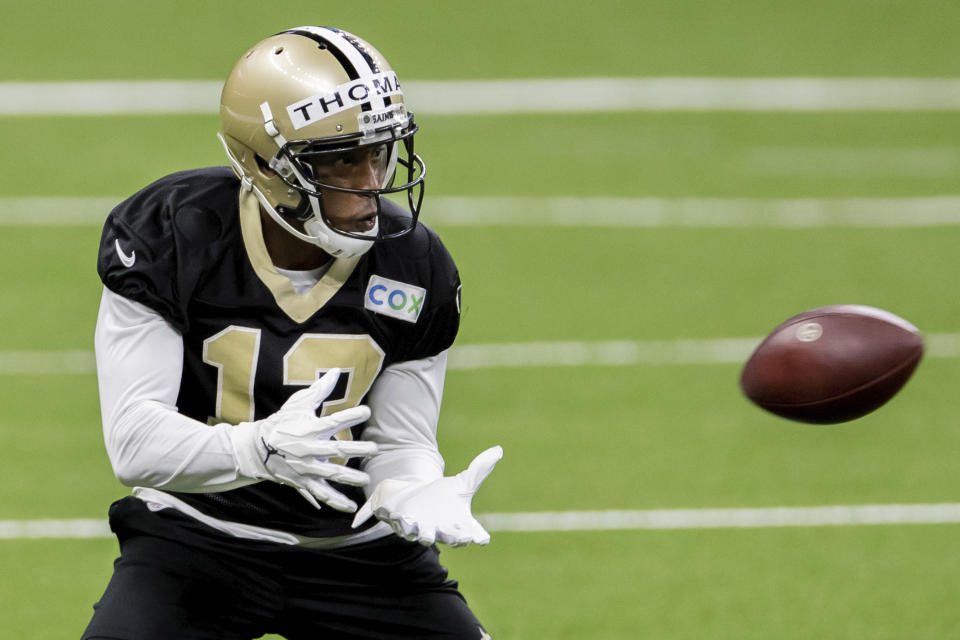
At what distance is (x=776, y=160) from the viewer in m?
8.37

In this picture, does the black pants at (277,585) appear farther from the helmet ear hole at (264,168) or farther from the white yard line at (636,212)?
the white yard line at (636,212)

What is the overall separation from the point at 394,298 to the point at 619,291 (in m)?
3.68

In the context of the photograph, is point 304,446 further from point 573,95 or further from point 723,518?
point 573,95

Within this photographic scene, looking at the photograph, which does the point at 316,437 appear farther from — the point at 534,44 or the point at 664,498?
the point at 534,44

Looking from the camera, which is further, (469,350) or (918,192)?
(918,192)

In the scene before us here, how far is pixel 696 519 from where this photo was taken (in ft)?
16.1

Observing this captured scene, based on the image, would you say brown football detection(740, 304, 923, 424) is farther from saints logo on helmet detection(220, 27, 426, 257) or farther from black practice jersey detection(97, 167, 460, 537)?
saints logo on helmet detection(220, 27, 426, 257)

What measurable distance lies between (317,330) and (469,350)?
3051 mm

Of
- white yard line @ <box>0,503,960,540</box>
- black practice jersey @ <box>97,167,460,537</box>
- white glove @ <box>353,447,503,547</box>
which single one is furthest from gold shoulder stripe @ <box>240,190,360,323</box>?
white yard line @ <box>0,503,960,540</box>

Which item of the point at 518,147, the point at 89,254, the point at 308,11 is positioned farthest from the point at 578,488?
the point at 308,11

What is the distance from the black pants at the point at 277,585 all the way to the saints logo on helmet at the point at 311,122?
0.61 meters

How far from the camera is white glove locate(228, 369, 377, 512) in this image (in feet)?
9.20

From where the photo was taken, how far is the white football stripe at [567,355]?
237 inches

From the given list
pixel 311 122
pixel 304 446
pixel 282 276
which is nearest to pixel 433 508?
pixel 304 446
